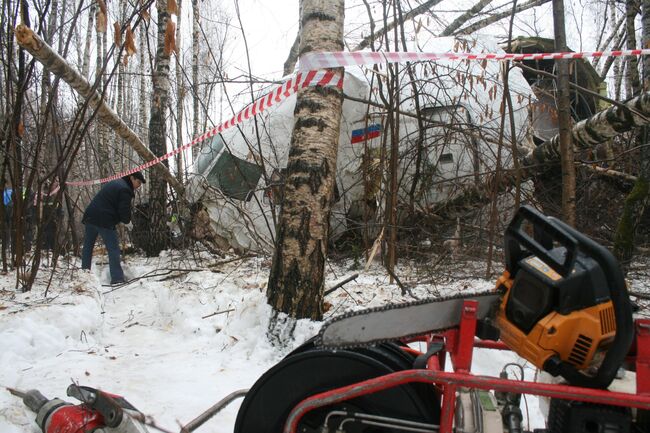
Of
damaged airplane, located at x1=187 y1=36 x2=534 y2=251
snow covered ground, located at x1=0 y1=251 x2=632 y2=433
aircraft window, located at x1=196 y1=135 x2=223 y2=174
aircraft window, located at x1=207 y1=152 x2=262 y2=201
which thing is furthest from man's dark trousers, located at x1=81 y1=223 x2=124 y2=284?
aircraft window, located at x1=196 y1=135 x2=223 y2=174

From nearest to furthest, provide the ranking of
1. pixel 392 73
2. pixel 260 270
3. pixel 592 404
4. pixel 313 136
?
1. pixel 592 404
2. pixel 313 136
3. pixel 392 73
4. pixel 260 270

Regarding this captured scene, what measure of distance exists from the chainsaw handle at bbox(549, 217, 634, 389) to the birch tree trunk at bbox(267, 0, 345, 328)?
2.05 metres

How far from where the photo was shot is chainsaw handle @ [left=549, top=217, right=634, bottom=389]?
1360 mm

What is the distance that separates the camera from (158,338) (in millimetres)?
3760

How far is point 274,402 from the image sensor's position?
169cm

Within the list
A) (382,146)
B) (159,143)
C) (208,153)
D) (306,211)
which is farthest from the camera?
(159,143)

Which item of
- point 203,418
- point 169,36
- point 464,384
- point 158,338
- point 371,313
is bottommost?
→ point 158,338

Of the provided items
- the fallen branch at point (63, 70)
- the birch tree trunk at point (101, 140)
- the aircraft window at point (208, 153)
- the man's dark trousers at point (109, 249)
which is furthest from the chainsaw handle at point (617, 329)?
the aircraft window at point (208, 153)

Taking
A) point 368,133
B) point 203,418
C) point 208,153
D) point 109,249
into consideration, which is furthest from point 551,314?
point 208,153

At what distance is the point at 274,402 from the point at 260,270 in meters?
3.73

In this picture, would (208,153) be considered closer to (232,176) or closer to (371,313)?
(232,176)

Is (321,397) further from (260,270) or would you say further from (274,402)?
(260,270)

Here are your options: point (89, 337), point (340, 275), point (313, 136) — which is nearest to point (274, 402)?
point (313, 136)

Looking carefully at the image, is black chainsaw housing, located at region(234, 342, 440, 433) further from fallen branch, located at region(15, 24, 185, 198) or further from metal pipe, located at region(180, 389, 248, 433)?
fallen branch, located at region(15, 24, 185, 198)
